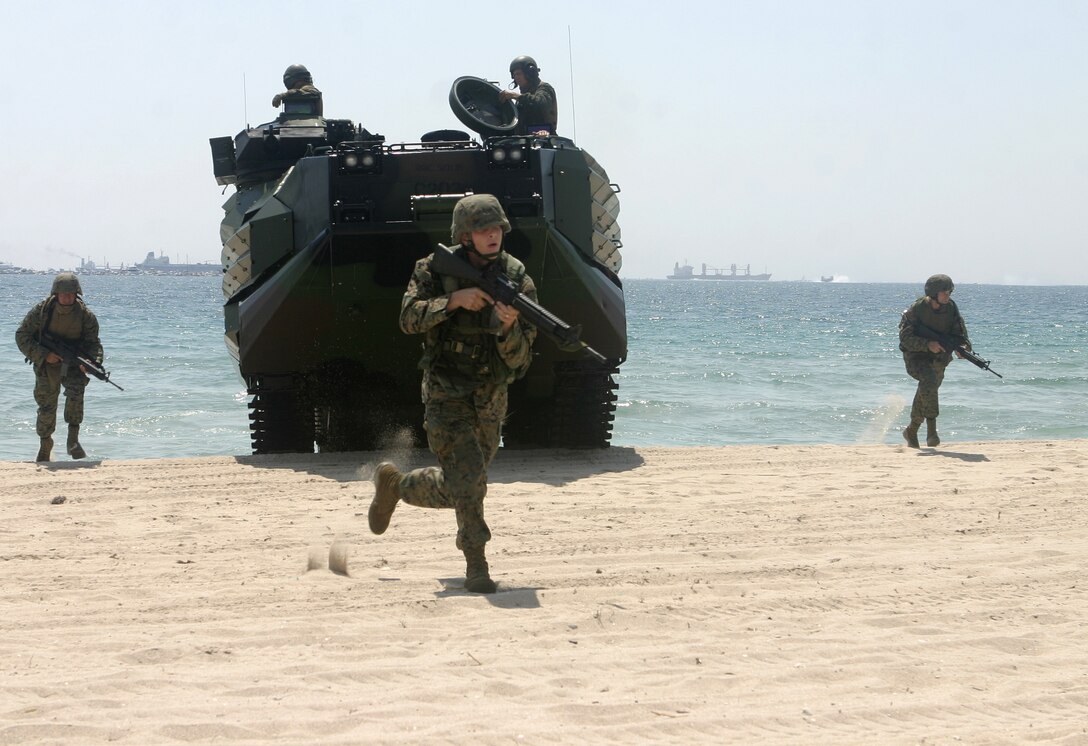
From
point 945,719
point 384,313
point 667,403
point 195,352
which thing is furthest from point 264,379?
point 195,352

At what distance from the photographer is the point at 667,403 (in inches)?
747

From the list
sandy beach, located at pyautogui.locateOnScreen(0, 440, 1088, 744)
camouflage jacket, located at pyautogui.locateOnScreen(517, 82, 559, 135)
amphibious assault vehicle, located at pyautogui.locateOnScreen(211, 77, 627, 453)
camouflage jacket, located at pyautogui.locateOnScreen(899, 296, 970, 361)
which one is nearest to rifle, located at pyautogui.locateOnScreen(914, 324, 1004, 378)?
camouflage jacket, located at pyautogui.locateOnScreen(899, 296, 970, 361)

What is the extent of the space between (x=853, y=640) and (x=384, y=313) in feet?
17.2

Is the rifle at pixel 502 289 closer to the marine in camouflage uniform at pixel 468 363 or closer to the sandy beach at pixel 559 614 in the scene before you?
the marine in camouflage uniform at pixel 468 363

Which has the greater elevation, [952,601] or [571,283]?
[571,283]

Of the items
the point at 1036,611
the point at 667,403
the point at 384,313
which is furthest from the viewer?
the point at 667,403

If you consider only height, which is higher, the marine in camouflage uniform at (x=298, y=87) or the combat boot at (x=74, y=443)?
the marine in camouflage uniform at (x=298, y=87)

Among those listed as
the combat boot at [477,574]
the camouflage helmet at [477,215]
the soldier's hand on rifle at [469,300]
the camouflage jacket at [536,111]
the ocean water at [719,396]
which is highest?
the camouflage jacket at [536,111]

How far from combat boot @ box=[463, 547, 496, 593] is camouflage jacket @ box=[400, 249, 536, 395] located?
65 centimetres

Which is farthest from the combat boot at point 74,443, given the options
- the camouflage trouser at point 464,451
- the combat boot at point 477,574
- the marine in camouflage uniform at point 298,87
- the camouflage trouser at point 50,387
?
the combat boot at point 477,574

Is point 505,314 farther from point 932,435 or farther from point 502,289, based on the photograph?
point 932,435

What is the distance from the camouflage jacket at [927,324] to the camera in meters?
11.5

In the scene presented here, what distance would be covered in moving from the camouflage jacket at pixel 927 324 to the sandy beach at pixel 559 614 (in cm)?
253

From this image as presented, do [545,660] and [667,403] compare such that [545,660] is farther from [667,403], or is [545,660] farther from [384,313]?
[667,403]
